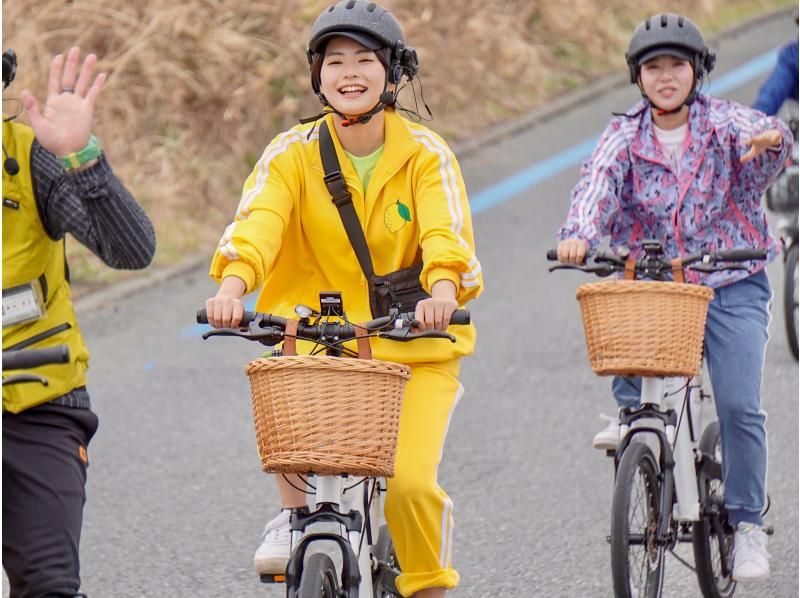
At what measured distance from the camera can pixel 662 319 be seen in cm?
509

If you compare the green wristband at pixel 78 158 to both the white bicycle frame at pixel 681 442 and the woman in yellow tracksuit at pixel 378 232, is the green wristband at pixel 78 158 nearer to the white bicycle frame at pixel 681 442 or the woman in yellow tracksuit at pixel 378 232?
the woman in yellow tracksuit at pixel 378 232

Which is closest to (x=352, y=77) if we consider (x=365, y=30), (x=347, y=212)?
(x=365, y=30)

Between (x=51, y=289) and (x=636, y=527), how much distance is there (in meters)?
2.06

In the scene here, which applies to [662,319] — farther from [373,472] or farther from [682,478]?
[373,472]

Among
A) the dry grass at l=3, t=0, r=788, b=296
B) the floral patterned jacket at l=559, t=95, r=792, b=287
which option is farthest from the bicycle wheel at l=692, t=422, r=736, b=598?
the dry grass at l=3, t=0, r=788, b=296

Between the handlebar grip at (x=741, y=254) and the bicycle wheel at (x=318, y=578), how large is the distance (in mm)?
1853

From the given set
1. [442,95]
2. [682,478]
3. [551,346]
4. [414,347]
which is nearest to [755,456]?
[682,478]

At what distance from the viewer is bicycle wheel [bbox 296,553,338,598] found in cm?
398

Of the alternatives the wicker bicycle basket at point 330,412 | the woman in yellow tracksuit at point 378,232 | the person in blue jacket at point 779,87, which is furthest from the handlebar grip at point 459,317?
the person in blue jacket at point 779,87

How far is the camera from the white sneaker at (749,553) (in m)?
5.69

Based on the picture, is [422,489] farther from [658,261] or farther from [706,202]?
[706,202]

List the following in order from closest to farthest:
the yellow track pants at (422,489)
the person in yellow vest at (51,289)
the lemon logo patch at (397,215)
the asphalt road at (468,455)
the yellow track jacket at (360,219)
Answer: the person in yellow vest at (51,289)
the yellow track pants at (422,489)
the yellow track jacket at (360,219)
the lemon logo patch at (397,215)
the asphalt road at (468,455)

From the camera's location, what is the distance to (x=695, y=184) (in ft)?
18.4

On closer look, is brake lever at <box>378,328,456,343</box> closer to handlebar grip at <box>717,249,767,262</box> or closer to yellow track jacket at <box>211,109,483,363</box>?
yellow track jacket at <box>211,109,483,363</box>
